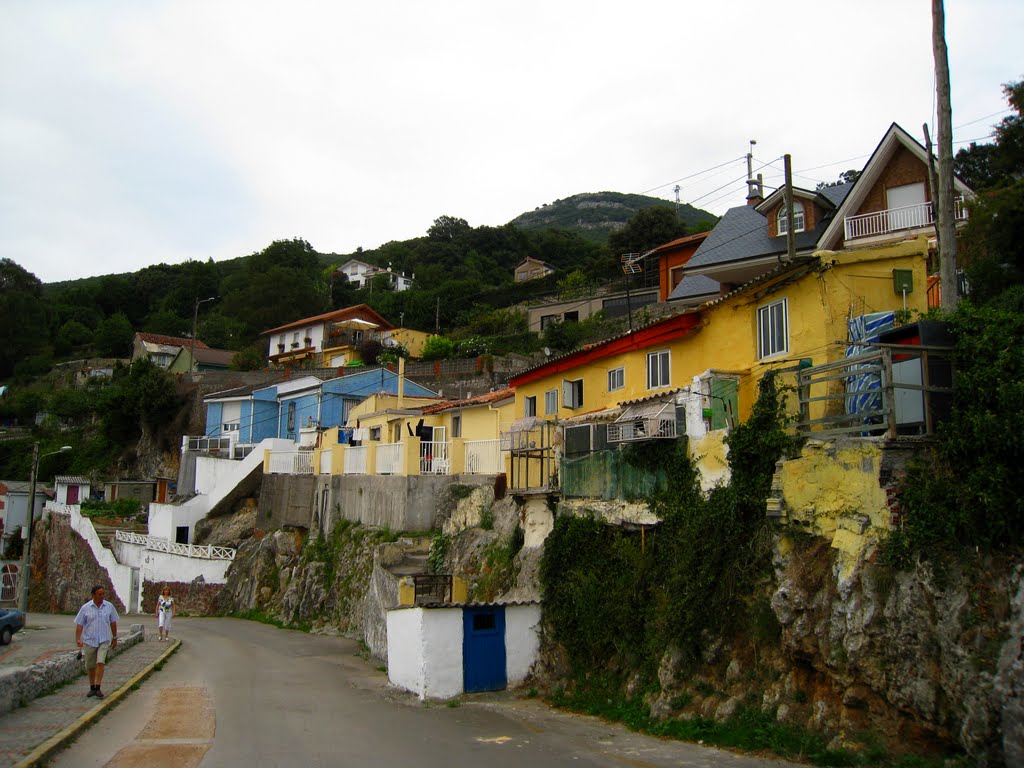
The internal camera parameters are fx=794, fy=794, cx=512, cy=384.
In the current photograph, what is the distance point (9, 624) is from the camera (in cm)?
2334

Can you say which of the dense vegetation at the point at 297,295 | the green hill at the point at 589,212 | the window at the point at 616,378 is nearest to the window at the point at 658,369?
the window at the point at 616,378

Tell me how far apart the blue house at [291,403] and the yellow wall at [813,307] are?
27.3m

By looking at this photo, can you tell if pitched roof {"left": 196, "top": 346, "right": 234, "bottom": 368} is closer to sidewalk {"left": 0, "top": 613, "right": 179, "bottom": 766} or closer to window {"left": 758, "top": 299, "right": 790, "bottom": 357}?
sidewalk {"left": 0, "top": 613, "right": 179, "bottom": 766}

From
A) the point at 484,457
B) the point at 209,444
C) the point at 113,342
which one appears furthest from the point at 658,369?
the point at 113,342

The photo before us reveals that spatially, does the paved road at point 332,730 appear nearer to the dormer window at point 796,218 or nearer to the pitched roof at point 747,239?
the pitched roof at point 747,239

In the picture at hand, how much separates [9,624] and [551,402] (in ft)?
56.6

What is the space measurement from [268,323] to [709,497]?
226ft

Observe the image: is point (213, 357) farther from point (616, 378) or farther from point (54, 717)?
point (54, 717)

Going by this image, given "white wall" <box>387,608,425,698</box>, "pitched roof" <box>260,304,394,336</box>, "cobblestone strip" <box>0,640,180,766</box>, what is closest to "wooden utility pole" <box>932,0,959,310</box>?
"white wall" <box>387,608,425,698</box>

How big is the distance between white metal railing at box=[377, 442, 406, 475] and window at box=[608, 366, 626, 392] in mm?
7513

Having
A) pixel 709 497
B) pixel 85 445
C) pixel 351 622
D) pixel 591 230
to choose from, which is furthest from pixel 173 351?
pixel 591 230

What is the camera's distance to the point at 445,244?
100m

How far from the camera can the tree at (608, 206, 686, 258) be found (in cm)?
5875

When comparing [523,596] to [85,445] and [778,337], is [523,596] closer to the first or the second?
[778,337]
